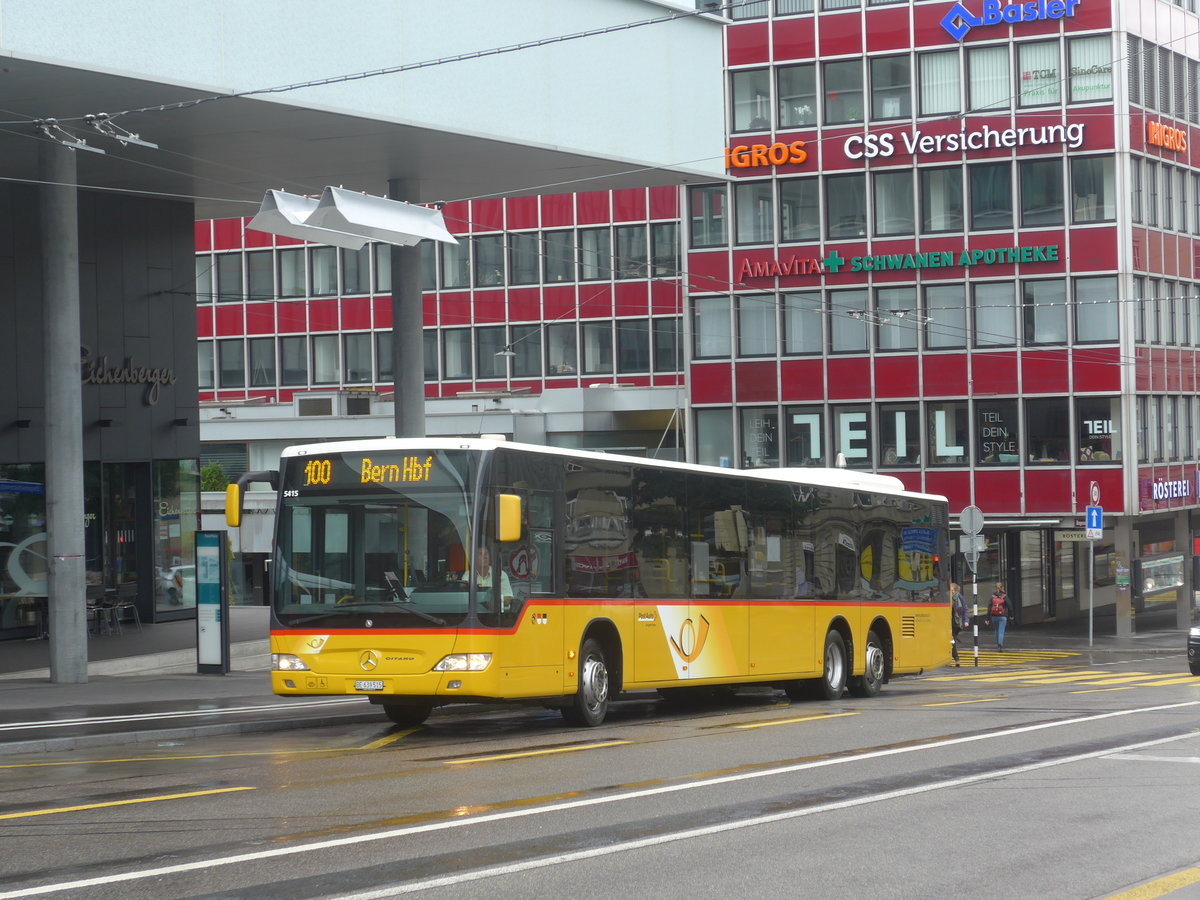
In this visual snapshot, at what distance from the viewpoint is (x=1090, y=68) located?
48.1 meters

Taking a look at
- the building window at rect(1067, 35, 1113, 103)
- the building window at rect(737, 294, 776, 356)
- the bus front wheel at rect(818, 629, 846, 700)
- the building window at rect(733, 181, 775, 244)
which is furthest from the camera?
the building window at rect(737, 294, 776, 356)

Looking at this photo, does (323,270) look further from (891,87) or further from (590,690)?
(590,690)

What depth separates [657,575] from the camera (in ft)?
60.0

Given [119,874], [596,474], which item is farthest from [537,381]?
[119,874]

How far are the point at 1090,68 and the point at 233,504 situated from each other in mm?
38913

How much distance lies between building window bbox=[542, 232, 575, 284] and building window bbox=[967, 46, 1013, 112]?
59.8 ft

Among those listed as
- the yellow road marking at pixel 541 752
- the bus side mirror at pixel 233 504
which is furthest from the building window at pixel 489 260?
the yellow road marking at pixel 541 752

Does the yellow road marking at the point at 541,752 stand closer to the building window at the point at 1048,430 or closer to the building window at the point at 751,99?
the building window at the point at 1048,430

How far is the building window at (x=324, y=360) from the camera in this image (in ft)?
219

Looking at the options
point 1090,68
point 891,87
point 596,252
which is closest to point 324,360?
point 596,252

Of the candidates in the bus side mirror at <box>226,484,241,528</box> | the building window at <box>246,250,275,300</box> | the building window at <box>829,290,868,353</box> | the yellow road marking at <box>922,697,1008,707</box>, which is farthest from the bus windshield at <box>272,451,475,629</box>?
the building window at <box>246,250,275,300</box>

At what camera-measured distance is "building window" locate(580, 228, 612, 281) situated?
204 feet

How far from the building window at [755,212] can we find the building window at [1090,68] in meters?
9.64

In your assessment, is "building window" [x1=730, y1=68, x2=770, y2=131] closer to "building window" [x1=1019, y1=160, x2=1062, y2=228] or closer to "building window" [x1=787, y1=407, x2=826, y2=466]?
"building window" [x1=1019, y1=160, x2=1062, y2=228]
